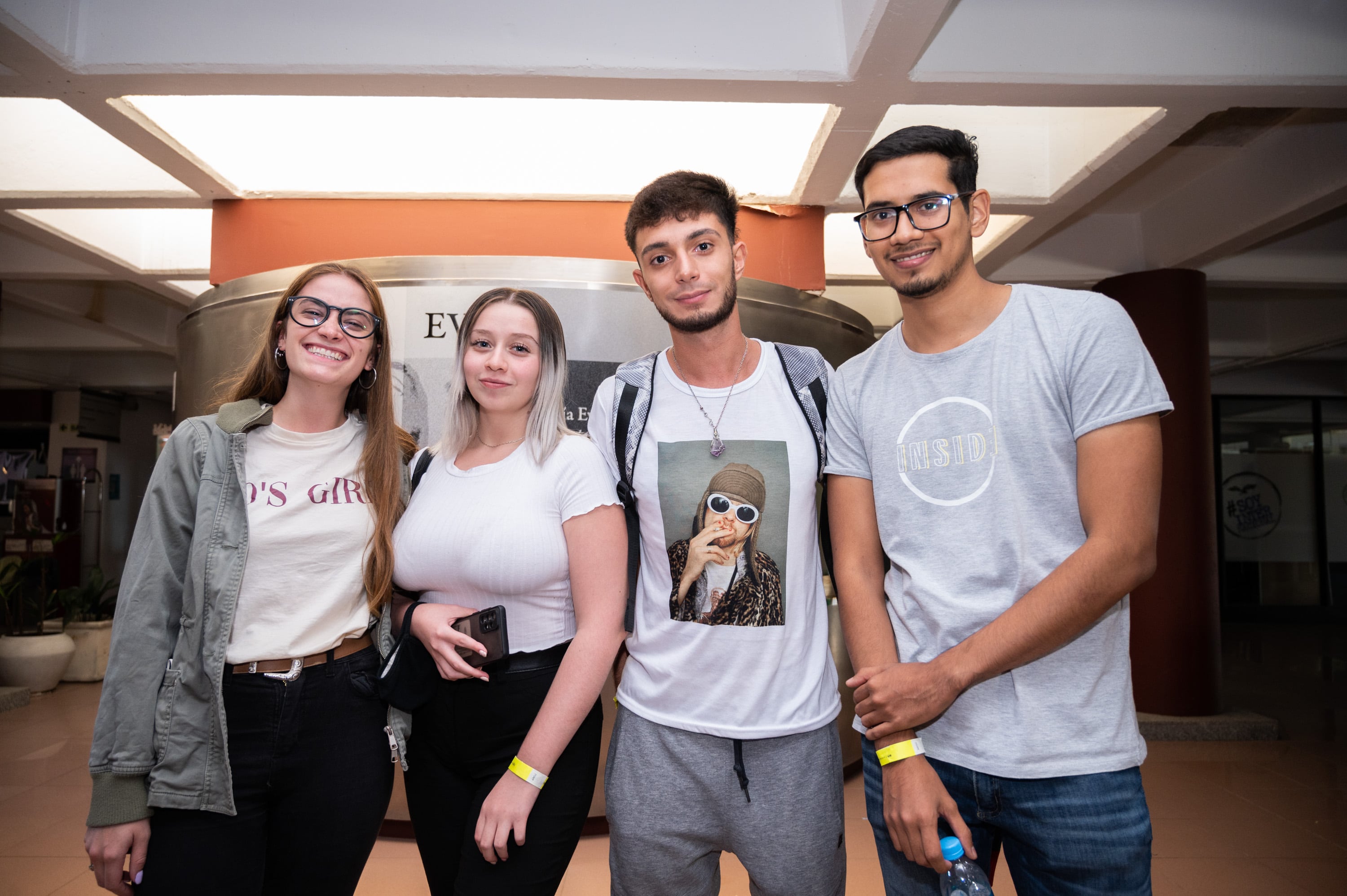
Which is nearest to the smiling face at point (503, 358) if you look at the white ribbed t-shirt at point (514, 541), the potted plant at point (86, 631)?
the white ribbed t-shirt at point (514, 541)

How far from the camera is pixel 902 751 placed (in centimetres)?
159

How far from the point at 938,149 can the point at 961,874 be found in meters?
1.49

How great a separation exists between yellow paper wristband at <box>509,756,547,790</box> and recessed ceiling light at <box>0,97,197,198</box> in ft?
16.5

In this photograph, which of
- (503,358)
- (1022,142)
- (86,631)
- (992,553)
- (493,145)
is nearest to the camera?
(992,553)

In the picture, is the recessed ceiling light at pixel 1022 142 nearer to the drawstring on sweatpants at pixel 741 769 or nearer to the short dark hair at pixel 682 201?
the short dark hair at pixel 682 201

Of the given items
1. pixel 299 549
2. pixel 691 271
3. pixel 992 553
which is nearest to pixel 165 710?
pixel 299 549

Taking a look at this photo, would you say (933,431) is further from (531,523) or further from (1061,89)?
(1061,89)

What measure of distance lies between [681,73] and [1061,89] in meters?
1.94

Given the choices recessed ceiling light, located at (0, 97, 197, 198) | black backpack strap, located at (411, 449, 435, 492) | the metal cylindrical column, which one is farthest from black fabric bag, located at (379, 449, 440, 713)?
the metal cylindrical column

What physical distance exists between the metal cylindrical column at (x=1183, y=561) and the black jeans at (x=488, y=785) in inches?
241

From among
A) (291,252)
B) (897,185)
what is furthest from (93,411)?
(897,185)

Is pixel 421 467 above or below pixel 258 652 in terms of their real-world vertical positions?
above

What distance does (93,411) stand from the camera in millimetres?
13586

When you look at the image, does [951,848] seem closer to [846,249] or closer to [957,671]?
[957,671]
